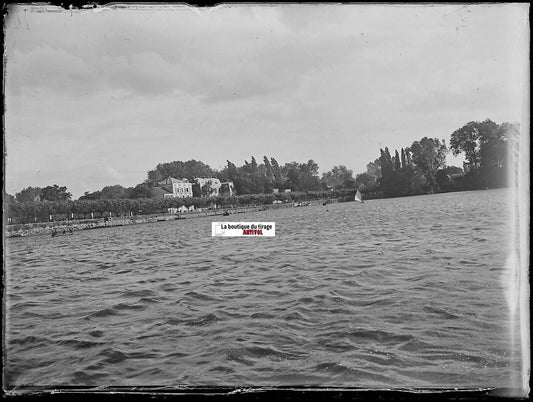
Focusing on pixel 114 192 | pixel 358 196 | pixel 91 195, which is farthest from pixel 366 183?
pixel 91 195

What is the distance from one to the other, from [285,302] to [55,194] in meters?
1.91

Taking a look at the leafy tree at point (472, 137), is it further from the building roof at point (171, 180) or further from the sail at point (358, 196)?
the building roof at point (171, 180)

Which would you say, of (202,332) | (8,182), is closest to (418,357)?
(202,332)

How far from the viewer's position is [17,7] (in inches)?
92.0

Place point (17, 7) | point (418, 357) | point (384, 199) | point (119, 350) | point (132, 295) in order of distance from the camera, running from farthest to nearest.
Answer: point (384, 199) → point (132, 295) → point (119, 350) → point (418, 357) → point (17, 7)

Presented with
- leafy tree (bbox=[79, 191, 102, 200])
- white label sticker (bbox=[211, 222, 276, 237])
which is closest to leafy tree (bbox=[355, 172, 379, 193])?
white label sticker (bbox=[211, 222, 276, 237])

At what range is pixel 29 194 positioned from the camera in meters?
2.81

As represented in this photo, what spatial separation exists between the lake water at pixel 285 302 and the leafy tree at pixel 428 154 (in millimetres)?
→ 340

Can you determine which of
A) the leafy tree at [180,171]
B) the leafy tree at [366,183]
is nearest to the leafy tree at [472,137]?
the leafy tree at [366,183]

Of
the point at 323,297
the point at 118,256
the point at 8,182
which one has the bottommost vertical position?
the point at 323,297

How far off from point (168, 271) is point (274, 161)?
4.26ft

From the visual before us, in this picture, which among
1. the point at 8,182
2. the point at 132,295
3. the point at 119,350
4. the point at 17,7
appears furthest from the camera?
the point at 132,295

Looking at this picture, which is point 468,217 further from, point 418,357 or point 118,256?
point 118,256

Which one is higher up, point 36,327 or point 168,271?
point 168,271
